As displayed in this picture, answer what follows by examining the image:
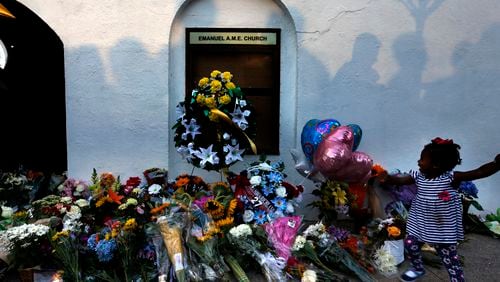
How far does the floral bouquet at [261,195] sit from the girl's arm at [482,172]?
1.55 metres

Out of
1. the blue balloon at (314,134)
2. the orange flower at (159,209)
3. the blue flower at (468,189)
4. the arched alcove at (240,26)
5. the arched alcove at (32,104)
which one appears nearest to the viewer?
→ the orange flower at (159,209)

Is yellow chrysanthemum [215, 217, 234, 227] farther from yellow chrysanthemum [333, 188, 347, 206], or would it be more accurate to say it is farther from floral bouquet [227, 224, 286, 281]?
yellow chrysanthemum [333, 188, 347, 206]

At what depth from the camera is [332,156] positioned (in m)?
3.91

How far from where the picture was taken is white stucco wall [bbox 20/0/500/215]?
5066 mm

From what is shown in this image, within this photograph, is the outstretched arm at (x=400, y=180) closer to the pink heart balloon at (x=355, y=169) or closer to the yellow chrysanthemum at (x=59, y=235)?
the pink heart balloon at (x=355, y=169)

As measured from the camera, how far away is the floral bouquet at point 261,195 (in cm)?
402

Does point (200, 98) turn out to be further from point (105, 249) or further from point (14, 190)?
point (14, 190)

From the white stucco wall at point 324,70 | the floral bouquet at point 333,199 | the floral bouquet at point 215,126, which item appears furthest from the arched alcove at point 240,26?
the floral bouquet at point 215,126

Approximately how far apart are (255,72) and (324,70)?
0.87 metres

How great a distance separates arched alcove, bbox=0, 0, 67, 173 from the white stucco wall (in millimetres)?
1103

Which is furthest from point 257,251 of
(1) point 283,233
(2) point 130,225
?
(2) point 130,225

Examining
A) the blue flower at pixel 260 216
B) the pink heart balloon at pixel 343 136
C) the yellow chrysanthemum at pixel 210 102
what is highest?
the yellow chrysanthemum at pixel 210 102

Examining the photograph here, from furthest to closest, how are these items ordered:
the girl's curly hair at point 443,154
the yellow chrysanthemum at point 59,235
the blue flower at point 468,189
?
the blue flower at point 468,189 → the yellow chrysanthemum at point 59,235 → the girl's curly hair at point 443,154

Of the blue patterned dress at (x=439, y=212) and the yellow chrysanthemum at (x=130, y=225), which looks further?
the yellow chrysanthemum at (x=130, y=225)
